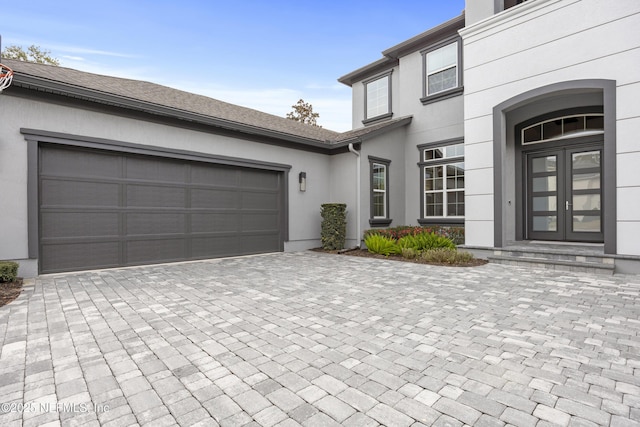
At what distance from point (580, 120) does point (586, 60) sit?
200cm

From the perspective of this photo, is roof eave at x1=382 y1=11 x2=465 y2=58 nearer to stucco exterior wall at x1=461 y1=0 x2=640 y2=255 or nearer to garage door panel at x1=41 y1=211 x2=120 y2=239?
stucco exterior wall at x1=461 y1=0 x2=640 y2=255

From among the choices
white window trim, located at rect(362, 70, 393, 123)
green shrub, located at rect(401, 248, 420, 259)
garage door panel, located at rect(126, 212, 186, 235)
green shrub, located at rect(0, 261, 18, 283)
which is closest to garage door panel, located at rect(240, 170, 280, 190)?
garage door panel, located at rect(126, 212, 186, 235)

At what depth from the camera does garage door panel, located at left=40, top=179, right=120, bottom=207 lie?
19.2 ft

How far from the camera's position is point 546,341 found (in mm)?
2912

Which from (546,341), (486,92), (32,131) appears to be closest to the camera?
(546,341)

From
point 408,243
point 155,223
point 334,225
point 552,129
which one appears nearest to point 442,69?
point 552,129

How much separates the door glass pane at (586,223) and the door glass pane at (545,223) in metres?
0.40

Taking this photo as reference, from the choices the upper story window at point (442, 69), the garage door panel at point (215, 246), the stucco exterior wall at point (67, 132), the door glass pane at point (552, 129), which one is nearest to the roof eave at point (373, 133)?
the upper story window at point (442, 69)

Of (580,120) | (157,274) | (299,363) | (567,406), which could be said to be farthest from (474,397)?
(580,120)

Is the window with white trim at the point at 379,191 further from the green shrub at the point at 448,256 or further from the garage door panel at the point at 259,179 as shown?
the garage door panel at the point at 259,179

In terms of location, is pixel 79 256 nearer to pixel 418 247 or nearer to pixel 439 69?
pixel 418 247

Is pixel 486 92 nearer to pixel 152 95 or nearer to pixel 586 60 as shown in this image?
pixel 586 60

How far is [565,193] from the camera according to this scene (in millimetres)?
7879

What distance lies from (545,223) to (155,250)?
945cm
